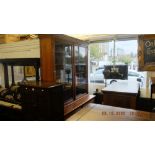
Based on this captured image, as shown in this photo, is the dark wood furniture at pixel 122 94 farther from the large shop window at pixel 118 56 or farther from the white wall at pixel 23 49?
the white wall at pixel 23 49

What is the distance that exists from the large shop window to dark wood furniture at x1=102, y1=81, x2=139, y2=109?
12cm

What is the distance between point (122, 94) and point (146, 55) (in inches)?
24.1

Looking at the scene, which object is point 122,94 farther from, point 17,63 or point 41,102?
point 17,63

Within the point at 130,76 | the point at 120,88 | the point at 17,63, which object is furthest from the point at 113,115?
the point at 17,63

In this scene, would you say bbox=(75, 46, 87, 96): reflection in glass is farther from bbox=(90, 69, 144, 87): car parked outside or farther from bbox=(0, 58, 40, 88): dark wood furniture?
bbox=(0, 58, 40, 88): dark wood furniture

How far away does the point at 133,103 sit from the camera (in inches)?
61.8

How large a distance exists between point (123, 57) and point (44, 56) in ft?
2.61

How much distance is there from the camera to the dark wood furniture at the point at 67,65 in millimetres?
1630

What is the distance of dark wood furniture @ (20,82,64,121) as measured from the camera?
133 centimetres

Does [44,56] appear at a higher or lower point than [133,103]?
higher

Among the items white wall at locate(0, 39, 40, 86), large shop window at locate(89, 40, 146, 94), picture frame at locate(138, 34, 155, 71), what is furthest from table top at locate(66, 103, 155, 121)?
white wall at locate(0, 39, 40, 86)

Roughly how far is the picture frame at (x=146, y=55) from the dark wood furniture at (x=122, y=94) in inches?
8.5
